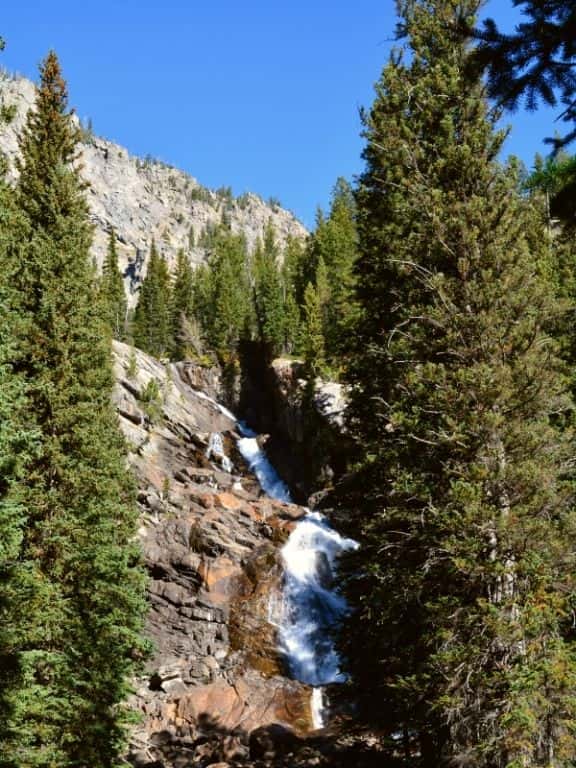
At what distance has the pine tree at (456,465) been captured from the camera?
7938 mm

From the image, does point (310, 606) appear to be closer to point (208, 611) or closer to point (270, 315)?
point (208, 611)

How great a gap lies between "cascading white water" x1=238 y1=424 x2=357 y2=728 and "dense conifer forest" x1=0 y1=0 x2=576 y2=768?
10.7 metres

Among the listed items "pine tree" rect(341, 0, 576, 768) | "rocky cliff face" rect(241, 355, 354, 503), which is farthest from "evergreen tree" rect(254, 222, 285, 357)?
"pine tree" rect(341, 0, 576, 768)

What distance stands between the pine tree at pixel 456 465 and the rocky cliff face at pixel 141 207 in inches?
5029

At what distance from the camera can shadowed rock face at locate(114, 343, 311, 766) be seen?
1977cm

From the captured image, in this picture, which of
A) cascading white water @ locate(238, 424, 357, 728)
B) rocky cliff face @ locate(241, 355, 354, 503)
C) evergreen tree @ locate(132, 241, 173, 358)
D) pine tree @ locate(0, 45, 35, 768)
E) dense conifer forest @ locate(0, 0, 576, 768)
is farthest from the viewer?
evergreen tree @ locate(132, 241, 173, 358)

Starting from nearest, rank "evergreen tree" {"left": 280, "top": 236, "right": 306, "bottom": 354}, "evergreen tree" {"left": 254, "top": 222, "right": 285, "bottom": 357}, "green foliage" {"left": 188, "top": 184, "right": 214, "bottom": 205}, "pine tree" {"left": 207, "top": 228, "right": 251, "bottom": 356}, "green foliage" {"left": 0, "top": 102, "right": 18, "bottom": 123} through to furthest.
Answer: "green foliage" {"left": 0, "top": 102, "right": 18, "bottom": 123} → "evergreen tree" {"left": 280, "top": 236, "right": 306, "bottom": 354} → "evergreen tree" {"left": 254, "top": 222, "right": 285, "bottom": 357} → "pine tree" {"left": 207, "top": 228, "right": 251, "bottom": 356} → "green foliage" {"left": 188, "top": 184, "right": 214, "bottom": 205}

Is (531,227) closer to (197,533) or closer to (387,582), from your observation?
(387,582)

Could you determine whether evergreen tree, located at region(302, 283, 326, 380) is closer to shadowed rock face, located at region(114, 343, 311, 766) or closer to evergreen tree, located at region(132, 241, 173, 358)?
shadowed rock face, located at region(114, 343, 311, 766)

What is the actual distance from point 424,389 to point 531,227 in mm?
4152

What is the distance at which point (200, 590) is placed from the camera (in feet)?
86.8

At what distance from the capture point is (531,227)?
11383 mm

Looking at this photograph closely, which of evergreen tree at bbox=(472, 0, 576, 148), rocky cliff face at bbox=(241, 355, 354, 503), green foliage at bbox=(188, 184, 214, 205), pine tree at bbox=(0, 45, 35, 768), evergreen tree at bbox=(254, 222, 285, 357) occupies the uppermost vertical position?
green foliage at bbox=(188, 184, 214, 205)

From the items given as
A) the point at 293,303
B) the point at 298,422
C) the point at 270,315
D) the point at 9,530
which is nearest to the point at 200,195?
the point at 293,303
